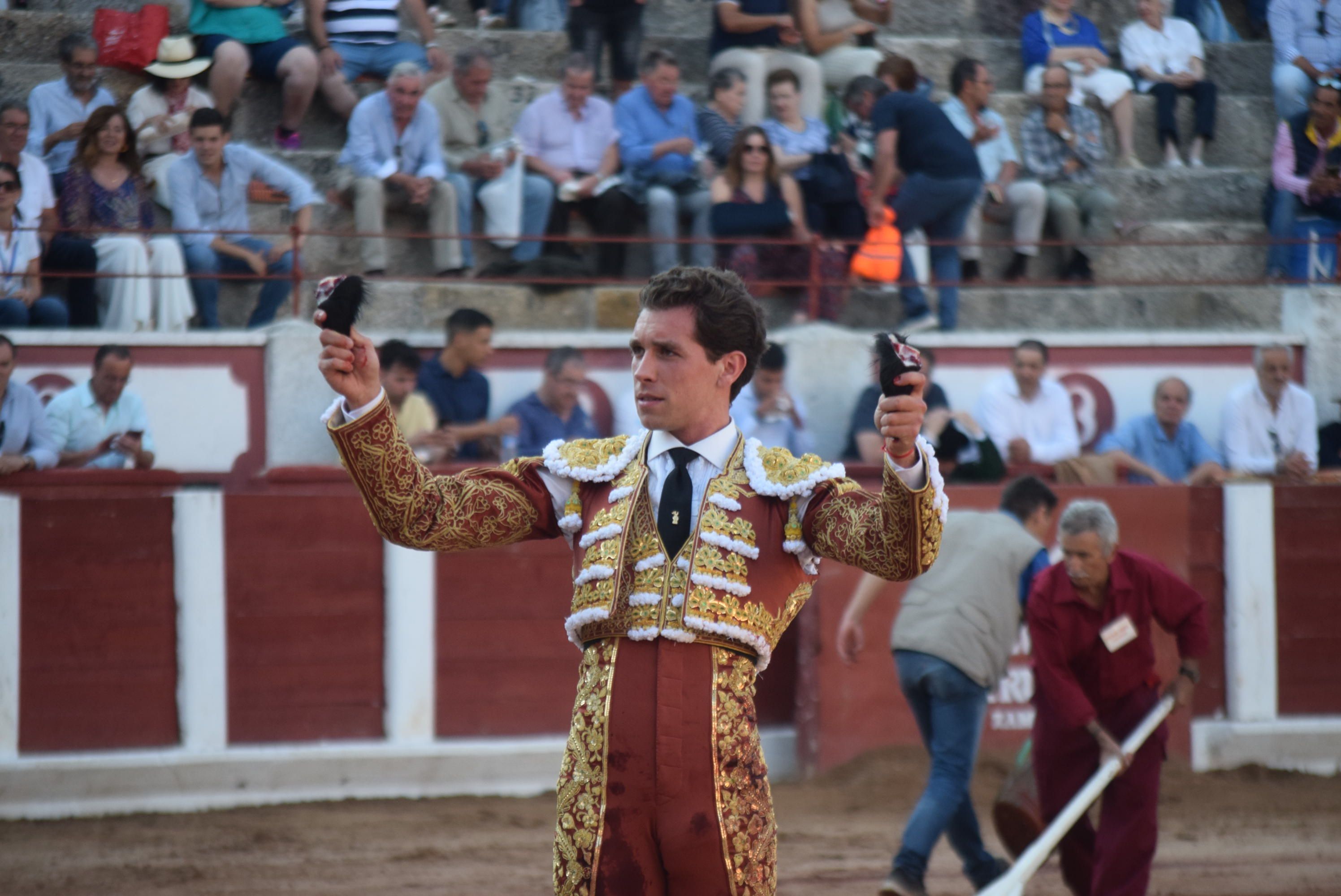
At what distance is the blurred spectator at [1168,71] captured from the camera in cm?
1020

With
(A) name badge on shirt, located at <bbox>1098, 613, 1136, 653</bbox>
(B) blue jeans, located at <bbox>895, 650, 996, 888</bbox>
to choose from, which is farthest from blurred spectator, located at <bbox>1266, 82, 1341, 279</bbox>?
(B) blue jeans, located at <bbox>895, 650, 996, 888</bbox>

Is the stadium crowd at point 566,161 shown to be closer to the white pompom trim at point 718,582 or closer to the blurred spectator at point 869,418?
the blurred spectator at point 869,418

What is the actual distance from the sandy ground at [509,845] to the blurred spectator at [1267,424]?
1593 millimetres

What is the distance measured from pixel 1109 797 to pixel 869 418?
3021mm

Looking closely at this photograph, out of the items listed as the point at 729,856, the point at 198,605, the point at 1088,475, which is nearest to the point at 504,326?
the point at 198,605

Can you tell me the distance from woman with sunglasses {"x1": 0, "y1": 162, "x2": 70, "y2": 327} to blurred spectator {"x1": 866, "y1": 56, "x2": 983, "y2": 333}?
3.97m

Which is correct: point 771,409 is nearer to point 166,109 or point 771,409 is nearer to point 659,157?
point 659,157

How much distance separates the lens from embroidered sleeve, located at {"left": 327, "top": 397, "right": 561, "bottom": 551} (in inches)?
93.0

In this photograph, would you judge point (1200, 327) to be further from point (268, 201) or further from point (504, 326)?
point (268, 201)

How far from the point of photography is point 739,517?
2566mm

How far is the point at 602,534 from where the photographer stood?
8.43ft

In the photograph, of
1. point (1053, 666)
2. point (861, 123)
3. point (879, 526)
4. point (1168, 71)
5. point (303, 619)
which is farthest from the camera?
point (1168, 71)

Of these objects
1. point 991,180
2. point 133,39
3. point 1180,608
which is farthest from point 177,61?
point 1180,608

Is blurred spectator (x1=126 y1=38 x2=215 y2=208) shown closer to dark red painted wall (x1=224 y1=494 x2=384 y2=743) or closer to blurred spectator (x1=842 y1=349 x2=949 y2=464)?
dark red painted wall (x1=224 y1=494 x2=384 y2=743)
